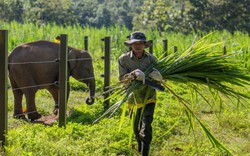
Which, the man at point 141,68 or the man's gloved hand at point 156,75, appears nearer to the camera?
the man's gloved hand at point 156,75

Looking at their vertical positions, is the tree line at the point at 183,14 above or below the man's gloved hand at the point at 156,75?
above

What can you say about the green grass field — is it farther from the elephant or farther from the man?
the elephant

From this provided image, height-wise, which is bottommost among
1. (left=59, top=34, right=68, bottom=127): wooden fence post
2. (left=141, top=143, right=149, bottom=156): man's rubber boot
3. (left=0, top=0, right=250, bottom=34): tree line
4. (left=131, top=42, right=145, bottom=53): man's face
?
(left=141, top=143, right=149, bottom=156): man's rubber boot

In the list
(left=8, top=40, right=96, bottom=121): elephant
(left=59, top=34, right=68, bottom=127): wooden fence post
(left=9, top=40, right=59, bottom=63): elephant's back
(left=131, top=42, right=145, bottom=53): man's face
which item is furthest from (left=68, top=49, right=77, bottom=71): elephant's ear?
(left=131, top=42, right=145, bottom=53): man's face

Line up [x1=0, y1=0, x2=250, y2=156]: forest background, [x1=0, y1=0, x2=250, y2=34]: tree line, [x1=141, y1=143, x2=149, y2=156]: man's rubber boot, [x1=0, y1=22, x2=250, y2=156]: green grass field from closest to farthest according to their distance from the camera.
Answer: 1. [x1=0, y1=22, x2=250, y2=156]: green grass field
2. [x1=0, y1=0, x2=250, y2=156]: forest background
3. [x1=141, y1=143, x2=149, y2=156]: man's rubber boot
4. [x1=0, y1=0, x2=250, y2=34]: tree line

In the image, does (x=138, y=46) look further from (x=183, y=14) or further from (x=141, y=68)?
(x=183, y=14)

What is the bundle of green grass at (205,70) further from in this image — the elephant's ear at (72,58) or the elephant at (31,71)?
the elephant's ear at (72,58)

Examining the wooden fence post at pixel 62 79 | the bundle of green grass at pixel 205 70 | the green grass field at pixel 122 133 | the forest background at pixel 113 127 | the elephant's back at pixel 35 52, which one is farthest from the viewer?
the elephant's back at pixel 35 52

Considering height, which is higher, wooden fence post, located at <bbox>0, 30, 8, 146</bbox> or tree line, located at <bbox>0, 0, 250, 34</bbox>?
tree line, located at <bbox>0, 0, 250, 34</bbox>

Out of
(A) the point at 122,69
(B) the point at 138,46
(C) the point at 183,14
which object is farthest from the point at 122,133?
(C) the point at 183,14

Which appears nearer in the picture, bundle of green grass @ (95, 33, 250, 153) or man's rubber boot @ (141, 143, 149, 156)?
bundle of green grass @ (95, 33, 250, 153)

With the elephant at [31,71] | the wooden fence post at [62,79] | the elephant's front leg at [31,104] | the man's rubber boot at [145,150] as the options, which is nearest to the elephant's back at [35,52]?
the elephant at [31,71]

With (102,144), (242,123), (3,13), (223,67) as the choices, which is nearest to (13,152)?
(102,144)

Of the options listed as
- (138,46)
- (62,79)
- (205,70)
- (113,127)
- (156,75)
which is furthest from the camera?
(62,79)
